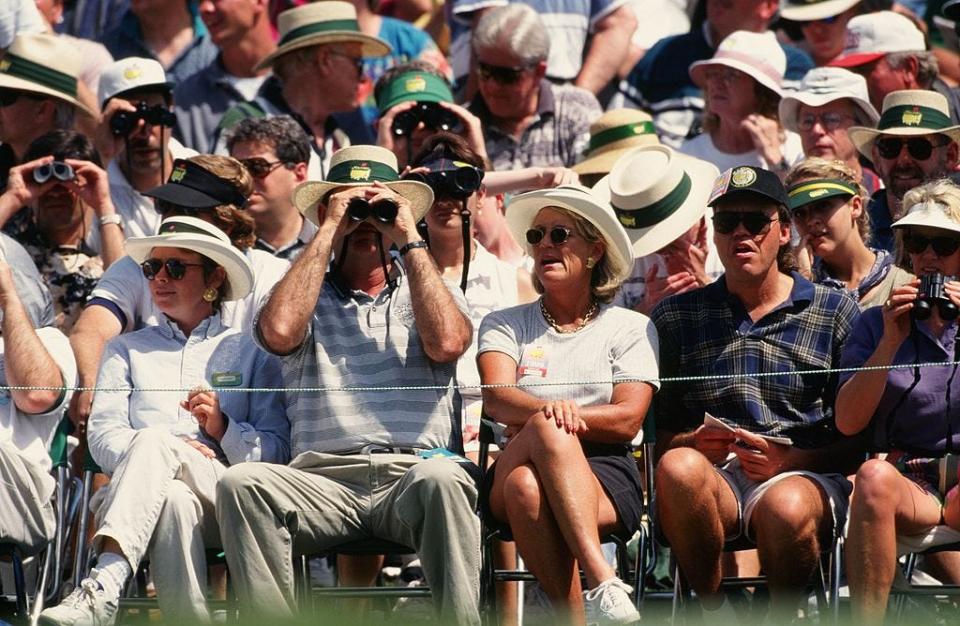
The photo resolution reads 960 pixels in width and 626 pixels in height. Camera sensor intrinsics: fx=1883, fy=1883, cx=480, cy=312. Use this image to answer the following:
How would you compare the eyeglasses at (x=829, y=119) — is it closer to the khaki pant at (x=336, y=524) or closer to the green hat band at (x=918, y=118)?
the green hat band at (x=918, y=118)

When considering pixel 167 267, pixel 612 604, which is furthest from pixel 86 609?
pixel 612 604

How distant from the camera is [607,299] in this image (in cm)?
796

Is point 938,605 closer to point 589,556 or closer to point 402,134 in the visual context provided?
point 589,556

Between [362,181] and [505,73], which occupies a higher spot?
[505,73]

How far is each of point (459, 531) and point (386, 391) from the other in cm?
78

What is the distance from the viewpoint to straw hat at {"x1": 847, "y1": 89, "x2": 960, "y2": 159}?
909cm

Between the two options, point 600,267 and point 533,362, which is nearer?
point 533,362

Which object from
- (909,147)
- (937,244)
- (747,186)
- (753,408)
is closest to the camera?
(937,244)

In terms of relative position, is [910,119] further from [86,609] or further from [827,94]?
[86,609]

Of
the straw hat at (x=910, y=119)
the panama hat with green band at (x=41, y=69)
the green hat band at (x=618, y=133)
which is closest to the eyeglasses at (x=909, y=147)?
the straw hat at (x=910, y=119)

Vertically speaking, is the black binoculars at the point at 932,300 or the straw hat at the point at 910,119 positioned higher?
the straw hat at the point at 910,119

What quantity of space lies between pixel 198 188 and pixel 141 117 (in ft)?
3.82

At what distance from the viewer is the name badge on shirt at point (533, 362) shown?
773 cm

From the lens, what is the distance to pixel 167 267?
8133 mm
